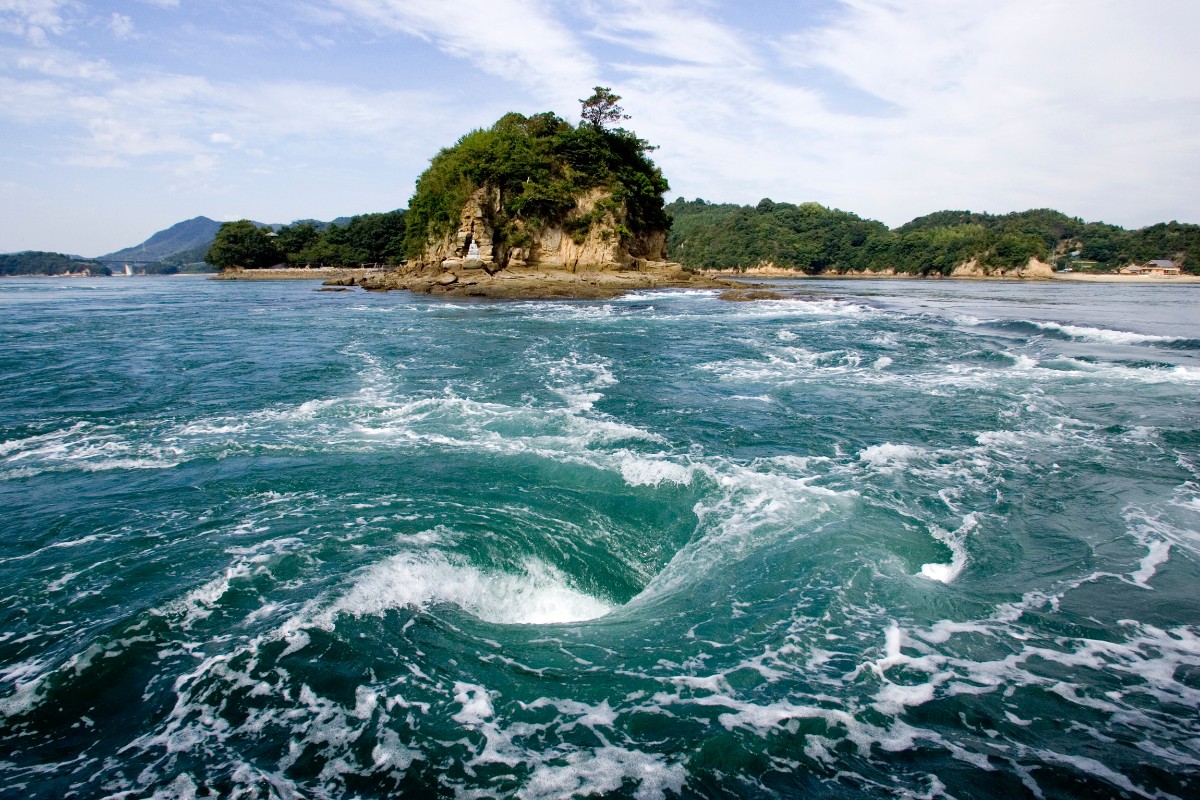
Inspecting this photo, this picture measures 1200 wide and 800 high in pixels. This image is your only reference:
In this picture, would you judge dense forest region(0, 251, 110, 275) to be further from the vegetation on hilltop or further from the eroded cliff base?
the vegetation on hilltop

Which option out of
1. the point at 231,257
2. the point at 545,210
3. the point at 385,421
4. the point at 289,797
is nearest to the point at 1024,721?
the point at 289,797

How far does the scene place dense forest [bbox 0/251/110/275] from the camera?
120 meters

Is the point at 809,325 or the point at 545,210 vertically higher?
the point at 545,210

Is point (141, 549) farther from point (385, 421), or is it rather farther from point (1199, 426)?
A: point (1199, 426)

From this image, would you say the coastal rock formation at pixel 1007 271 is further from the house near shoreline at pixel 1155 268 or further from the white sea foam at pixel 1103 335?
the white sea foam at pixel 1103 335

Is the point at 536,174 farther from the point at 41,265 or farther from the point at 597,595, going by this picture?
the point at 41,265

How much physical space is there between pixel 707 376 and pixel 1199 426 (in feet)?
29.7

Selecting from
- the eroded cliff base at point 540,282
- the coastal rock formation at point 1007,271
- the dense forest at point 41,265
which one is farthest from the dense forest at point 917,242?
the dense forest at point 41,265

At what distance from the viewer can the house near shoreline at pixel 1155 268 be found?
8481 cm

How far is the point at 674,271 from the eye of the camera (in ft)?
174

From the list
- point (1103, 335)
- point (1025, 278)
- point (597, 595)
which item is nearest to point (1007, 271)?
point (1025, 278)

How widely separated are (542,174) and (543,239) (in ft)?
17.0

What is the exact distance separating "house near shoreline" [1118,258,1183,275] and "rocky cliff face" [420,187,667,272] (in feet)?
273

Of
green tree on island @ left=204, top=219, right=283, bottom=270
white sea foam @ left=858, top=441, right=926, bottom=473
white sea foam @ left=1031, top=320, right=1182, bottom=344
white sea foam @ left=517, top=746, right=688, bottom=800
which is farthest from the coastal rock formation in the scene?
green tree on island @ left=204, top=219, right=283, bottom=270
